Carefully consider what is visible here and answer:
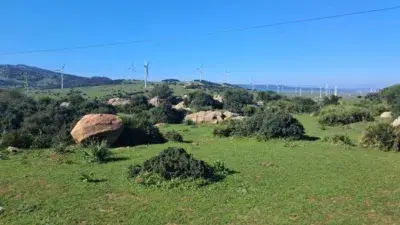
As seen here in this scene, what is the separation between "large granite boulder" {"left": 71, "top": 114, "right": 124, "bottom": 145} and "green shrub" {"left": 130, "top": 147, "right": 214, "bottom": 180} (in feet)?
31.0

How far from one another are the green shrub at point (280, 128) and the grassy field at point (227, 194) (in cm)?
664

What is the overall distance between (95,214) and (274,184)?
6.10 m

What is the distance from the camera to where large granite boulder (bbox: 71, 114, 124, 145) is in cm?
2419

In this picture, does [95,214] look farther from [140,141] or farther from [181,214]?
[140,141]

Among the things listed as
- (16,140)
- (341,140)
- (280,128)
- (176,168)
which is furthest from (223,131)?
(176,168)

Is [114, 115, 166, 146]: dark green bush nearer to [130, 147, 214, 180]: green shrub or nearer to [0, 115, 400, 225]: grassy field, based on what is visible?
[0, 115, 400, 225]: grassy field

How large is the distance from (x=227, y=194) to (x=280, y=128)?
13.7 m

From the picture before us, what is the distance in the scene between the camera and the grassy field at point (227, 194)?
1093 centimetres

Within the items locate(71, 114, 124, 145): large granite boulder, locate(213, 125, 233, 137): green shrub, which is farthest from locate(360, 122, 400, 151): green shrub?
locate(71, 114, 124, 145): large granite boulder

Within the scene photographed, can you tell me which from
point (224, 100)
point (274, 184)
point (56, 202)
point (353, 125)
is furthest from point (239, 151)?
point (224, 100)

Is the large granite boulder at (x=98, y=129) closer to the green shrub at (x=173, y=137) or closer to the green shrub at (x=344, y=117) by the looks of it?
the green shrub at (x=173, y=137)

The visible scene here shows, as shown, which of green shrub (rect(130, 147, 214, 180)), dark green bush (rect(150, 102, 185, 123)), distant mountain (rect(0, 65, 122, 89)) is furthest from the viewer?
distant mountain (rect(0, 65, 122, 89))

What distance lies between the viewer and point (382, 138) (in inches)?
888

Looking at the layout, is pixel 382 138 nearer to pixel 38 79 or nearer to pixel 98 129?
pixel 98 129
